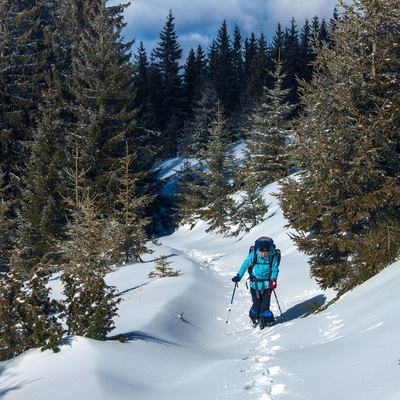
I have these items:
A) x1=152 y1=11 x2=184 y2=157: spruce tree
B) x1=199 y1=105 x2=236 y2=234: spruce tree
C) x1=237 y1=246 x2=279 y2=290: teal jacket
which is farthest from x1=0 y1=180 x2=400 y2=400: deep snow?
x1=152 y1=11 x2=184 y2=157: spruce tree

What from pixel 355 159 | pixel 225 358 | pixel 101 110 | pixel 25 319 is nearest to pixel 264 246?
pixel 355 159

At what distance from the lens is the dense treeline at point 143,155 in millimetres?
8742

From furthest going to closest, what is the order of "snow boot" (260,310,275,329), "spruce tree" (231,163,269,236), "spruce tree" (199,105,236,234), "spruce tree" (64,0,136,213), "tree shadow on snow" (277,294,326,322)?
"spruce tree" (199,105,236,234)
"spruce tree" (231,163,269,236)
"spruce tree" (64,0,136,213)
"tree shadow on snow" (277,294,326,322)
"snow boot" (260,310,275,329)

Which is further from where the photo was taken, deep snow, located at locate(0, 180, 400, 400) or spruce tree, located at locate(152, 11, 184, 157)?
spruce tree, located at locate(152, 11, 184, 157)

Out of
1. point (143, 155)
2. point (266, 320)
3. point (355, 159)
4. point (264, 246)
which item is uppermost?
point (143, 155)

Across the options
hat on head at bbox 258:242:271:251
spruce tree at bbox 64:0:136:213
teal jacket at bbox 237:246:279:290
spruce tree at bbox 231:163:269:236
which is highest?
spruce tree at bbox 64:0:136:213

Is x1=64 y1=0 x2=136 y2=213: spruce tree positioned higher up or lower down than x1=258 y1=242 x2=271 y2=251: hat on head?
higher up

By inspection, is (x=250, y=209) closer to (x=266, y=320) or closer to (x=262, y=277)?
(x=262, y=277)

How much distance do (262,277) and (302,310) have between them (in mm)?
2109

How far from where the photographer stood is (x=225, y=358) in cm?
661

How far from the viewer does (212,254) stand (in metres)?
21.8

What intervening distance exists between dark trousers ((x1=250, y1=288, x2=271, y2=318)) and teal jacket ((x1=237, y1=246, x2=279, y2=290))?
112mm

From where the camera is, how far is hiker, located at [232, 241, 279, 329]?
8859 millimetres

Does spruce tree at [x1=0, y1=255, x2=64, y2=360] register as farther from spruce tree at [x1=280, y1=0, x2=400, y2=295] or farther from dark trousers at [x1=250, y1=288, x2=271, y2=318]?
spruce tree at [x1=280, y1=0, x2=400, y2=295]
